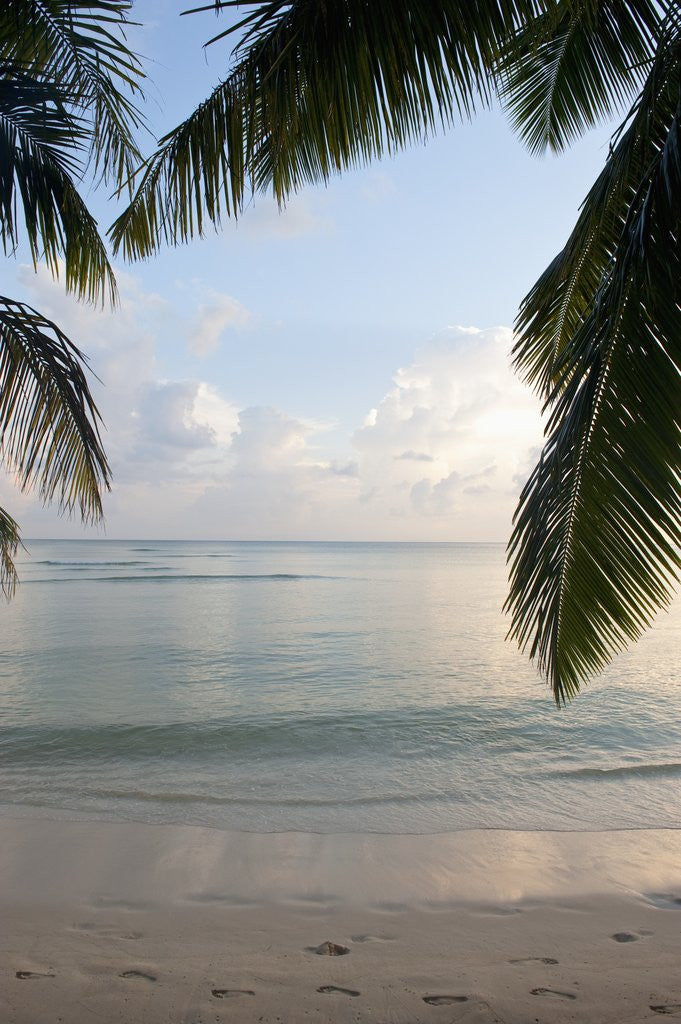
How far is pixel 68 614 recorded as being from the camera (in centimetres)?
2239

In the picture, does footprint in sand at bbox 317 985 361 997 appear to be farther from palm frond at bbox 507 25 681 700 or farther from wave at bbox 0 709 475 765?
wave at bbox 0 709 475 765

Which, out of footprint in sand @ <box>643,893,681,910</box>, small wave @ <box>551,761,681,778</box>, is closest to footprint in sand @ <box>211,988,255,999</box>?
footprint in sand @ <box>643,893,681,910</box>

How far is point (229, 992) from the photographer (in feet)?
10.5

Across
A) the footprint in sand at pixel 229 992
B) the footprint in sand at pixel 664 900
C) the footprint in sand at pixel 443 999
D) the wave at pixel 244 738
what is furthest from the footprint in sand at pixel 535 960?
the wave at pixel 244 738

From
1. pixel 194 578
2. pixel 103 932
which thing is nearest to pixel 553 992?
pixel 103 932

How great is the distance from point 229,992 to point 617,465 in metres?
3.16

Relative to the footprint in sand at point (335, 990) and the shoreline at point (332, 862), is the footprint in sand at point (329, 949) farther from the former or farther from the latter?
the shoreline at point (332, 862)

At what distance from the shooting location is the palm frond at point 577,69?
391 centimetres

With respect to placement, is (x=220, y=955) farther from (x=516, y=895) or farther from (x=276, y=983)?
(x=516, y=895)

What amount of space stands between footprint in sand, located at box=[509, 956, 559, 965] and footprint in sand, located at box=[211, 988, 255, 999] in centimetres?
147

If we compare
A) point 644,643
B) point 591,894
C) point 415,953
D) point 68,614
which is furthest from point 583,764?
point 68,614

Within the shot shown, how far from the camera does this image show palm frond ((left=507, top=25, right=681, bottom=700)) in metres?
2.51

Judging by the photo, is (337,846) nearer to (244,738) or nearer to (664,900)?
(664,900)

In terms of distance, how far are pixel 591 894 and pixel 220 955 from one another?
263 cm
